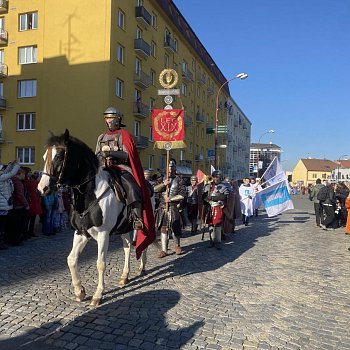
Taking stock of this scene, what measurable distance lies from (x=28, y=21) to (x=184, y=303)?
31037 mm

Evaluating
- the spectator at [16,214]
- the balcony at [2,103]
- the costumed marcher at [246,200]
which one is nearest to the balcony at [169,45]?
the balcony at [2,103]

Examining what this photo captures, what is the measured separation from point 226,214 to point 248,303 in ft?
17.4

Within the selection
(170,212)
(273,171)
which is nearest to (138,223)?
(170,212)

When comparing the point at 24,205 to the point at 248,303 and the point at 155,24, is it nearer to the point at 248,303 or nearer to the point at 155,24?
the point at 248,303

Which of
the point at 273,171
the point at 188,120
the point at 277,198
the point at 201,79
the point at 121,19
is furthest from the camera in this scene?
the point at 201,79

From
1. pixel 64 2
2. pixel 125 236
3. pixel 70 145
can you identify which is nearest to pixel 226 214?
pixel 125 236

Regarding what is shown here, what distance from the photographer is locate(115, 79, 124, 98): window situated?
1117 inches

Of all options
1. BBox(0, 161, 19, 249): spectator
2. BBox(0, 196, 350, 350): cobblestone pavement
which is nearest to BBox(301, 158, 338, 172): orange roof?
BBox(0, 196, 350, 350): cobblestone pavement

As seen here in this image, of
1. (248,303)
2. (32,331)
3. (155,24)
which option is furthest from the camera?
(155,24)

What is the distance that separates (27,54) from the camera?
30.2m

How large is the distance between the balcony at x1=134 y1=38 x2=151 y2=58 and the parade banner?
23.0 meters

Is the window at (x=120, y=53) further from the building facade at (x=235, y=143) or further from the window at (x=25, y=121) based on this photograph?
the building facade at (x=235, y=143)

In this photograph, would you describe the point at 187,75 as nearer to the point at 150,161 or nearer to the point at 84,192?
A: the point at 150,161

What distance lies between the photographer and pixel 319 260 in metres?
8.63
